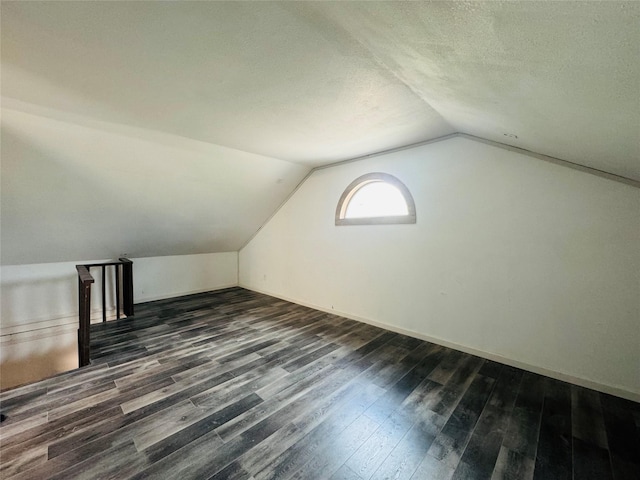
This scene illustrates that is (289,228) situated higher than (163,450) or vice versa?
(289,228)

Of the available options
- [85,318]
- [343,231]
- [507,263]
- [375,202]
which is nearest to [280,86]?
[375,202]

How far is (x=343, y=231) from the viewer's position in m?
3.98

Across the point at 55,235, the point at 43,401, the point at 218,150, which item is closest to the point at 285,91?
the point at 218,150

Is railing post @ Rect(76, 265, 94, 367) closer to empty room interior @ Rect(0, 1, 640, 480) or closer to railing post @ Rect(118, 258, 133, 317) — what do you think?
empty room interior @ Rect(0, 1, 640, 480)

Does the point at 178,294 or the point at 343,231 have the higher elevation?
the point at 343,231

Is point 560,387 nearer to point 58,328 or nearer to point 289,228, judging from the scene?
point 289,228

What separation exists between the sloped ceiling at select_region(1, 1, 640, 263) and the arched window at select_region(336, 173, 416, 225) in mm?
519

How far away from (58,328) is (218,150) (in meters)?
3.67

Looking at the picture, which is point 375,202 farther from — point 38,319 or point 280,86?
point 38,319

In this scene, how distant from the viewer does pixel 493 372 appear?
2482 millimetres

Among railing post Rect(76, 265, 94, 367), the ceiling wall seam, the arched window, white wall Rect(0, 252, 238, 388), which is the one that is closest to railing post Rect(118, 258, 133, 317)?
white wall Rect(0, 252, 238, 388)

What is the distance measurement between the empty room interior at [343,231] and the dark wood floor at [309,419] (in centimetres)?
2

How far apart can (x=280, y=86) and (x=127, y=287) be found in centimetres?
400

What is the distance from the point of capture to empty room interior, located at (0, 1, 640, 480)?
1.22 metres
